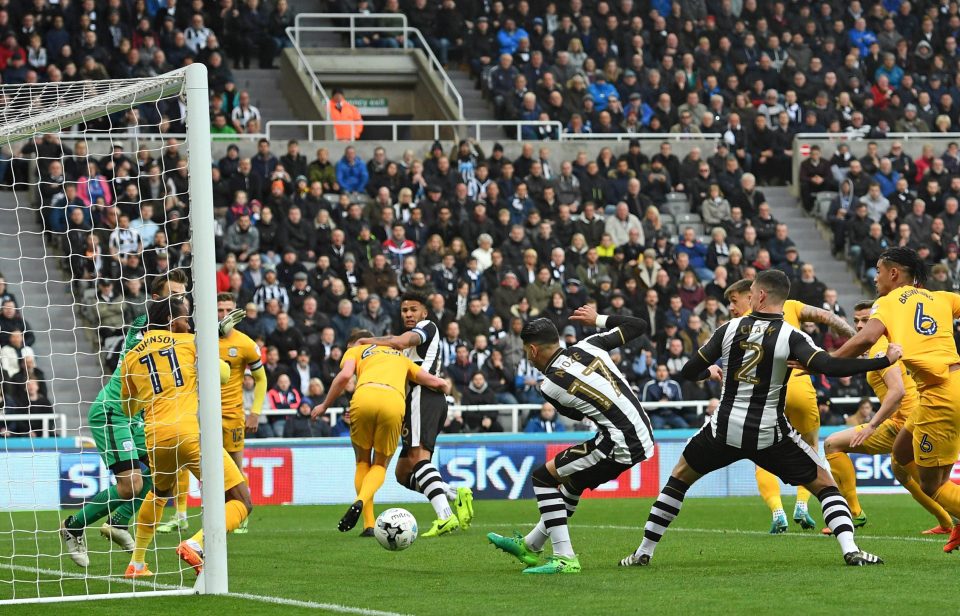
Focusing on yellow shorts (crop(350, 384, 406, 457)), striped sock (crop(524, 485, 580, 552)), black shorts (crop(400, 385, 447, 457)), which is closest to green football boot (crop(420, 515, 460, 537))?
yellow shorts (crop(350, 384, 406, 457))

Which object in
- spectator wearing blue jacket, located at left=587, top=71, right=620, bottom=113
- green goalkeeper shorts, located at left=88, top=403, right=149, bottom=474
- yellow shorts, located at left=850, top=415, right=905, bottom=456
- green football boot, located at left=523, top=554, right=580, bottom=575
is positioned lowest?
green football boot, located at left=523, top=554, right=580, bottom=575

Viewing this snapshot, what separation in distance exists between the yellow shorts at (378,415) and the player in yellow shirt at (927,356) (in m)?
4.49

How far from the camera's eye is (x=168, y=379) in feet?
33.4

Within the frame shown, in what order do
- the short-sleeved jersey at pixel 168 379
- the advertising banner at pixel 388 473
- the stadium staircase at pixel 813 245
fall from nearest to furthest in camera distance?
the short-sleeved jersey at pixel 168 379 < the advertising banner at pixel 388 473 < the stadium staircase at pixel 813 245

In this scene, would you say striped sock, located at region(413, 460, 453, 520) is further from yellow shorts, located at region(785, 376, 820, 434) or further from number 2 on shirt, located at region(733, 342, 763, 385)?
number 2 on shirt, located at region(733, 342, 763, 385)

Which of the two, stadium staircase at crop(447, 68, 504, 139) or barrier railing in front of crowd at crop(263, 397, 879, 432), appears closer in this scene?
barrier railing in front of crowd at crop(263, 397, 879, 432)

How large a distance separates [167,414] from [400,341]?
330 cm

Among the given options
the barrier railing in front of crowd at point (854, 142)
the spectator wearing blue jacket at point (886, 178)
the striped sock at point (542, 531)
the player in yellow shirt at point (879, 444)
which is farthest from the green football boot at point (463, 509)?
the barrier railing in front of crowd at point (854, 142)

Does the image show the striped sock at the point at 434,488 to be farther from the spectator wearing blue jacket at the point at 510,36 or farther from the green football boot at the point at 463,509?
the spectator wearing blue jacket at the point at 510,36

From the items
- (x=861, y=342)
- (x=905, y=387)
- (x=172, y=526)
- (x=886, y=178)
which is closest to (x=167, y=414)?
(x=861, y=342)

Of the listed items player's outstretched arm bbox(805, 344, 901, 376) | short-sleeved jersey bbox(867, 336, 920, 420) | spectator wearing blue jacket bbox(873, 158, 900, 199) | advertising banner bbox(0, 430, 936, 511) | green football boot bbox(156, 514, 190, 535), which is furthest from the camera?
spectator wearing blue jacket bbox(873, 158, 900, 199)

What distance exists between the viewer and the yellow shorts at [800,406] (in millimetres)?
13359

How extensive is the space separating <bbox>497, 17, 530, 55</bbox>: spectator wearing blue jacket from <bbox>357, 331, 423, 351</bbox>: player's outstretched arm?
682 inches

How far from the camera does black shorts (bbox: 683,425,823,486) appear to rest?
984 centimetres
